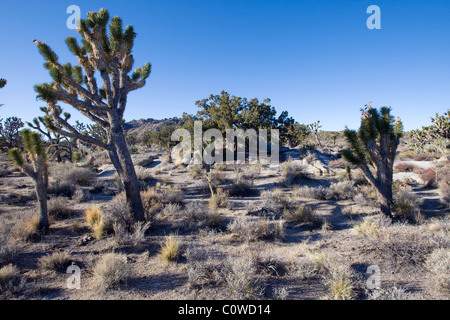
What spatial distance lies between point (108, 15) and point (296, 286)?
25.5 ft

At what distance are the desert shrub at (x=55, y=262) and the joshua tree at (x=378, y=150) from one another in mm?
7084

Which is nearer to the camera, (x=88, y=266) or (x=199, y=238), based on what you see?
(x=88, y=266)

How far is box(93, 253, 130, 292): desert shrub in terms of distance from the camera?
3.35 metres

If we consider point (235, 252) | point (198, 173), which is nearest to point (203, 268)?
point (235, 252)

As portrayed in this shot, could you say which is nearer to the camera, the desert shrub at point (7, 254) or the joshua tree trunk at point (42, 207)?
the desert shrub at point (7, 254)

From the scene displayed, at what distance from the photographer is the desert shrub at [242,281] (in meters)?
3.08

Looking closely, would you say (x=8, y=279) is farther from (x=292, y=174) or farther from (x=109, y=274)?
(x=292, y=174)

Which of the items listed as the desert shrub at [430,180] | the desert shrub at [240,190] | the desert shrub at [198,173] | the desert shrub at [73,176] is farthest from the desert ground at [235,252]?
the desert shrub at [198,173]

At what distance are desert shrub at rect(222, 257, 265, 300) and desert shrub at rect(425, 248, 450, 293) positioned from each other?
2555 millimetres

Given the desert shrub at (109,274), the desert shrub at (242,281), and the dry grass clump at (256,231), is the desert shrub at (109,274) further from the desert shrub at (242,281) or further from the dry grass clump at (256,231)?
the dry grass clump at (256,231)
